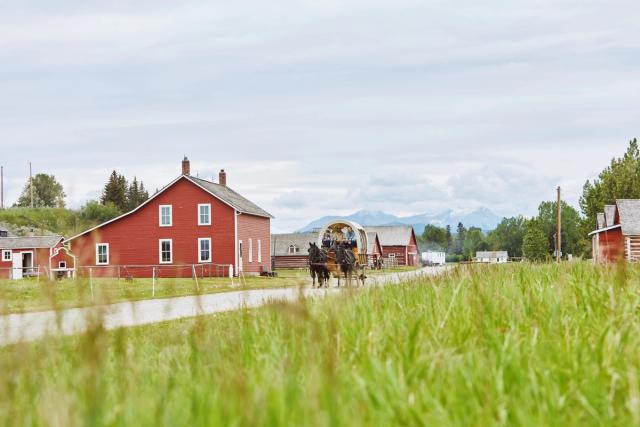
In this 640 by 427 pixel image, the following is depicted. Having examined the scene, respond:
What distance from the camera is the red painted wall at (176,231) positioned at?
5478 cm

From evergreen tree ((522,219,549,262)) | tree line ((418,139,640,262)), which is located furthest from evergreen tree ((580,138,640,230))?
evergreen tree ((522,219,549,262))

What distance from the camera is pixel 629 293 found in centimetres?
752

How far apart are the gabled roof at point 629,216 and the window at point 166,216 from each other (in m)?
30.4

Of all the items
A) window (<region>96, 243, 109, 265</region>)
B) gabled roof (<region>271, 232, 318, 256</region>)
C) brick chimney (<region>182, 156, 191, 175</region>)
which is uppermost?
brick chimney (<region>182, 156, 191, 175</region>)

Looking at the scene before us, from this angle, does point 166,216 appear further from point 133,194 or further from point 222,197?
point 133,194

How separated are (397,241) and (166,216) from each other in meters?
58.4

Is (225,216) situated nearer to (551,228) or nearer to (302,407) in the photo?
(302,407)

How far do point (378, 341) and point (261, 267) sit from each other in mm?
55886

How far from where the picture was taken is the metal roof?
5555cm

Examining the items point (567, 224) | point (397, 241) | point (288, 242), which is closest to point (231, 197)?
point (288, 242)

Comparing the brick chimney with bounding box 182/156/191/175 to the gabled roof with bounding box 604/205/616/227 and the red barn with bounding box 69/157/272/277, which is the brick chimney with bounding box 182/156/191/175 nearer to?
the red barn with bounding box 69/157/272/277

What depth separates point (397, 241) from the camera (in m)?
110

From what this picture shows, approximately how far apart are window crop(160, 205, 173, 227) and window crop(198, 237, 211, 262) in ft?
8.30

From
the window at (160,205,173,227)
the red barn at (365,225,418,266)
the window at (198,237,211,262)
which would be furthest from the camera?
the red barn at (365,225,418,266)
